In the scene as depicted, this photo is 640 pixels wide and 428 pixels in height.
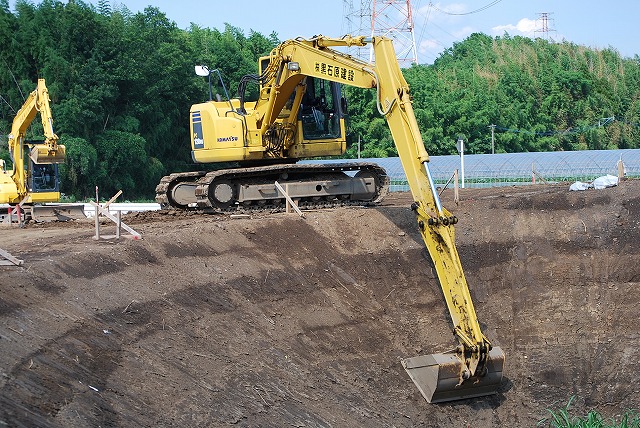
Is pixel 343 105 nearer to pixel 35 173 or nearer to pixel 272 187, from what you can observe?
pixel 272 187

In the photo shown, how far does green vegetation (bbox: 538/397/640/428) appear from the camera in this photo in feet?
50.8

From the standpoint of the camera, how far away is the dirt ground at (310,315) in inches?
476

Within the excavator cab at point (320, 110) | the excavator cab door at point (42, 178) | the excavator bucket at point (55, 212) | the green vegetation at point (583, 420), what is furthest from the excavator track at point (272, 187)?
the green vegetation at point (583, 420)

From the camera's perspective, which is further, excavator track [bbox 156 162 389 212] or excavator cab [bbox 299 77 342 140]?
excavator cab [bbox 299 77 342 140]

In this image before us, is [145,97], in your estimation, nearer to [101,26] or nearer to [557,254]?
[101,26]

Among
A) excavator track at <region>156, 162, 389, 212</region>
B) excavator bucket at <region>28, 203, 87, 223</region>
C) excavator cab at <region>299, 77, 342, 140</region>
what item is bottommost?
excavator bucket at <region>28, 203, 87, 223</region>

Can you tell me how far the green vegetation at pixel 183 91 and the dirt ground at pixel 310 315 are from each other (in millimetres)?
23827

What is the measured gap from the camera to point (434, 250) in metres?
15.3

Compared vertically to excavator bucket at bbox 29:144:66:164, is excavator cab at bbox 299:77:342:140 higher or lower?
higher

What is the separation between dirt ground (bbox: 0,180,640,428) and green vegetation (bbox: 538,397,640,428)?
0.79ft

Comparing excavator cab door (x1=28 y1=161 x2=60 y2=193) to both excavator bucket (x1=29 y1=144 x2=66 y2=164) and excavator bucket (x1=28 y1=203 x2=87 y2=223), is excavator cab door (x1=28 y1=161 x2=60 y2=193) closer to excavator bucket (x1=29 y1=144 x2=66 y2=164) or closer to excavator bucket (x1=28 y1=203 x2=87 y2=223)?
excavator bucket (x1=28 y1=203 x2=87 y2=223)

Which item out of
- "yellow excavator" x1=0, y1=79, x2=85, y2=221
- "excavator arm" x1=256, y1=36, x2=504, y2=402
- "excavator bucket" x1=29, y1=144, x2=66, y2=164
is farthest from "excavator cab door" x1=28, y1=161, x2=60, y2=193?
"excavator arm" x1=256, y1=36, x2=504, y2=402

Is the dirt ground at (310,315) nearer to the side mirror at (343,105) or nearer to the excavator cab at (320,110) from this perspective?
the excavator cab at (320,110)

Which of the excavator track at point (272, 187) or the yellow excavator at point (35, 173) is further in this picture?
the yellow excavator at point (35, 173)
